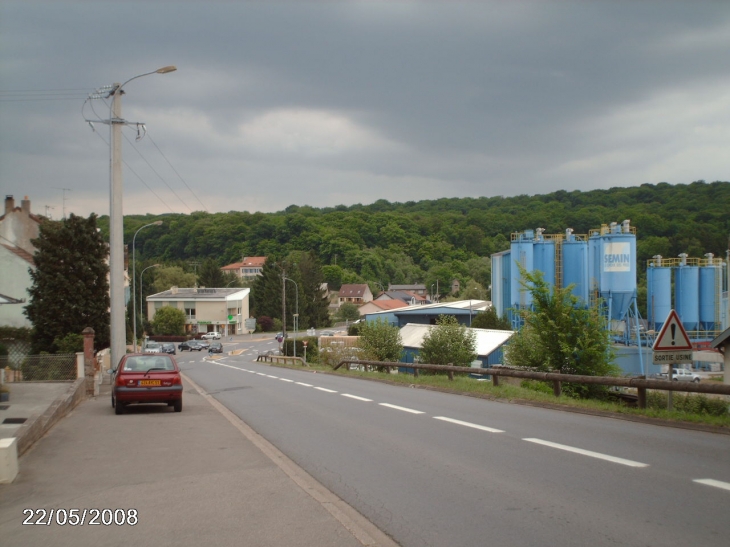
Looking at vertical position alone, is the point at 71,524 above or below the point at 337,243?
below

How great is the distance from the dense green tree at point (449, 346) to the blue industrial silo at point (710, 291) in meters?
32.1

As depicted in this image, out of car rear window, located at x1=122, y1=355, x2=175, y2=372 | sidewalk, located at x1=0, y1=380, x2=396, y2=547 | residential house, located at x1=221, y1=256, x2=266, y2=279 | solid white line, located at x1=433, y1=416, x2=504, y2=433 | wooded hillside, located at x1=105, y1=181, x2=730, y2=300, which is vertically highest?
wooded hillside, located at x1=105, y1=181, x2=730, y2=300

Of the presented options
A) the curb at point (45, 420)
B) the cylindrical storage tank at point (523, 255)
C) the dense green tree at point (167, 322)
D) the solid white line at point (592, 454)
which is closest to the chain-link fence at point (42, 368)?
the curb at point (45, 420)

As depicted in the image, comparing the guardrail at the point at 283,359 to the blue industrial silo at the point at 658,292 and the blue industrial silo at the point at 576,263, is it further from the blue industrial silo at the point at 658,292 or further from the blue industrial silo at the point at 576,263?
the blue industrial silo at the point at 658,292

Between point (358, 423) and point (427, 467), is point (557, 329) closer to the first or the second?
point (358, 423)

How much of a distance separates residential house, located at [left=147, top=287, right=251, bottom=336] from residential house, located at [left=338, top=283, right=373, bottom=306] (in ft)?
148

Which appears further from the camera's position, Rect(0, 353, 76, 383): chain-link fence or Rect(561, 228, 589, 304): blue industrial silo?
Rect(561, 228, 589, 304): blue industrial silo

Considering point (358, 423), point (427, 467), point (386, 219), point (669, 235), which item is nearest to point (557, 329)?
point (358, 423)

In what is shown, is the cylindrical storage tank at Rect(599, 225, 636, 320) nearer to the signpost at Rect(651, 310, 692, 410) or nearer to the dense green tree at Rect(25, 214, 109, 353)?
the dense green tree at Rect(25, 214, 109, 353)

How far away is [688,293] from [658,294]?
272cm

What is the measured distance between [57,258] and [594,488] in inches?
1292

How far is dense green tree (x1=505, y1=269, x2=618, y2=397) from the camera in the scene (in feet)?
60.2

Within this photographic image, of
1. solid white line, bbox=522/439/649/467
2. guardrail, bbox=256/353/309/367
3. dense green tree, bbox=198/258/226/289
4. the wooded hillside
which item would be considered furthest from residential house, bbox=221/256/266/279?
solid white line, bbox=522/439/649/467

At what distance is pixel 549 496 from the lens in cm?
654
